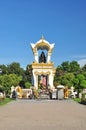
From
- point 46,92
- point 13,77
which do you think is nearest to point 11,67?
point 13,77

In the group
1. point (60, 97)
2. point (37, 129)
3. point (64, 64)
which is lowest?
point (37, 129)

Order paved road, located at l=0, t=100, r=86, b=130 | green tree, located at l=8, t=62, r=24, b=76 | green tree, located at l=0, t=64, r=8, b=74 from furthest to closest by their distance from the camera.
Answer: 1. green tree, located at l=8, t=62, r=24, b=76
2. green tree, located at l=0, t=64, r=8, b=74
3. paved road, located at l=0, t=100, r=86, b=130

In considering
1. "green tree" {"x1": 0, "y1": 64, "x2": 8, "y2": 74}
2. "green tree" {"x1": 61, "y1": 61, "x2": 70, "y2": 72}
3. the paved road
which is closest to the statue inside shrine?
"green tree" {"x1": 61, "y1": 61, "x2": 70, "y2": 72}

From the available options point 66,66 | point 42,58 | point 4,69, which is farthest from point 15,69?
point 42,58

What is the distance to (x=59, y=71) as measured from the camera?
92.8m

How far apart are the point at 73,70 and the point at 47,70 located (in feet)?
130

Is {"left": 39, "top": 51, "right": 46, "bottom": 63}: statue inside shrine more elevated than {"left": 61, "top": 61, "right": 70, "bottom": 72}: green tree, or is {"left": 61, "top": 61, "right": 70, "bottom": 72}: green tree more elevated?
{"left": 61, "top": 61, "right": 70, "bottom": 72}: green tree

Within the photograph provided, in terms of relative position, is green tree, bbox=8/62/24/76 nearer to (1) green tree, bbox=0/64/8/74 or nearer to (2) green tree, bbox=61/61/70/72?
(1) green tree, bbox=0/64/8/74

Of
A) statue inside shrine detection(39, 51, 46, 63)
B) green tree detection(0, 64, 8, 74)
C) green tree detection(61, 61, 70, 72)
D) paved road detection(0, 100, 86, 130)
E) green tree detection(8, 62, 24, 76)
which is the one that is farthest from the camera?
green tree detection(8, 62, 24, 76)

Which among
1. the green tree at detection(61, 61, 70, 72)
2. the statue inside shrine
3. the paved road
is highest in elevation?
the green tree at detection(61, 61, 70, 72)

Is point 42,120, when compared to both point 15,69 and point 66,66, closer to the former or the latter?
point 66,66

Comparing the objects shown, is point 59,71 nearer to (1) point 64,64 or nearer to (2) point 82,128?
(1) point 64,64

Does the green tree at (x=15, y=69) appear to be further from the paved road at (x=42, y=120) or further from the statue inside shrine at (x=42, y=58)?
the paved road at (x=42, y=120)

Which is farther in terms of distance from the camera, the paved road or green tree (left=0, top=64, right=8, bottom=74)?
green tree (left=0, top=64, right=8, bottom=74)
